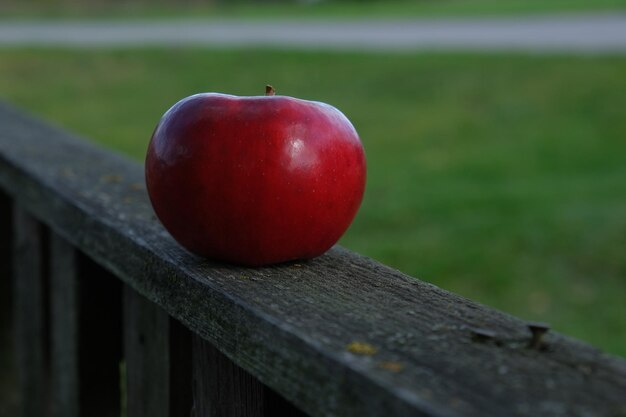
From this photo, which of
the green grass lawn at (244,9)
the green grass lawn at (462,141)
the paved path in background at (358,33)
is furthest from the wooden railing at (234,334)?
the green grass lawn at (244,9)

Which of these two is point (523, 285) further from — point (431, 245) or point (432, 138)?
point (432, 138)

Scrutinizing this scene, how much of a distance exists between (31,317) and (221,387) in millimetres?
905

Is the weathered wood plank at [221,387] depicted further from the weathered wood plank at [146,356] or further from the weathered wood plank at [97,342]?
the weathered wood plank at [97,342]

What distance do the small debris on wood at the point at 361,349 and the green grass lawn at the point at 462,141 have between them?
9.31 ft

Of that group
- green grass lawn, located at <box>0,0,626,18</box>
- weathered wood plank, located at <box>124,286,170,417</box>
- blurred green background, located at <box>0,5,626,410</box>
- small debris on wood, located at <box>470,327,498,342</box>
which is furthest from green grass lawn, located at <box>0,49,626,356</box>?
green grass lawn, located at <box>0,0,626,18</box>

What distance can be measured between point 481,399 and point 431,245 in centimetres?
405

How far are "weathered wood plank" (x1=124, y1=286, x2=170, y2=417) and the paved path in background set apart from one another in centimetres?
999

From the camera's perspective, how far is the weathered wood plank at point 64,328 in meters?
1.70

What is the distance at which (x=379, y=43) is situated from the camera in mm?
13781

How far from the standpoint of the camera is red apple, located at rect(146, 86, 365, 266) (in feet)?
3.84

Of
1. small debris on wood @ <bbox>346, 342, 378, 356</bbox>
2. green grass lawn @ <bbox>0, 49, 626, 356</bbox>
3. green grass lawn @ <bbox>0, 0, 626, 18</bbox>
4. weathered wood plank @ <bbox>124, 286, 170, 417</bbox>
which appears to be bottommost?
green grass lawn @ <bbox>0, 0, 626, 18</bbox>

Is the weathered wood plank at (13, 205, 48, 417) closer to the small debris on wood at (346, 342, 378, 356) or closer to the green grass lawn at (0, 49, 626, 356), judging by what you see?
the small debris on wood at (346, 342, 378, 356)

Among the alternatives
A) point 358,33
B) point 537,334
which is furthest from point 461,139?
point 358,33

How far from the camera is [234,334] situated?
1.04 meters
